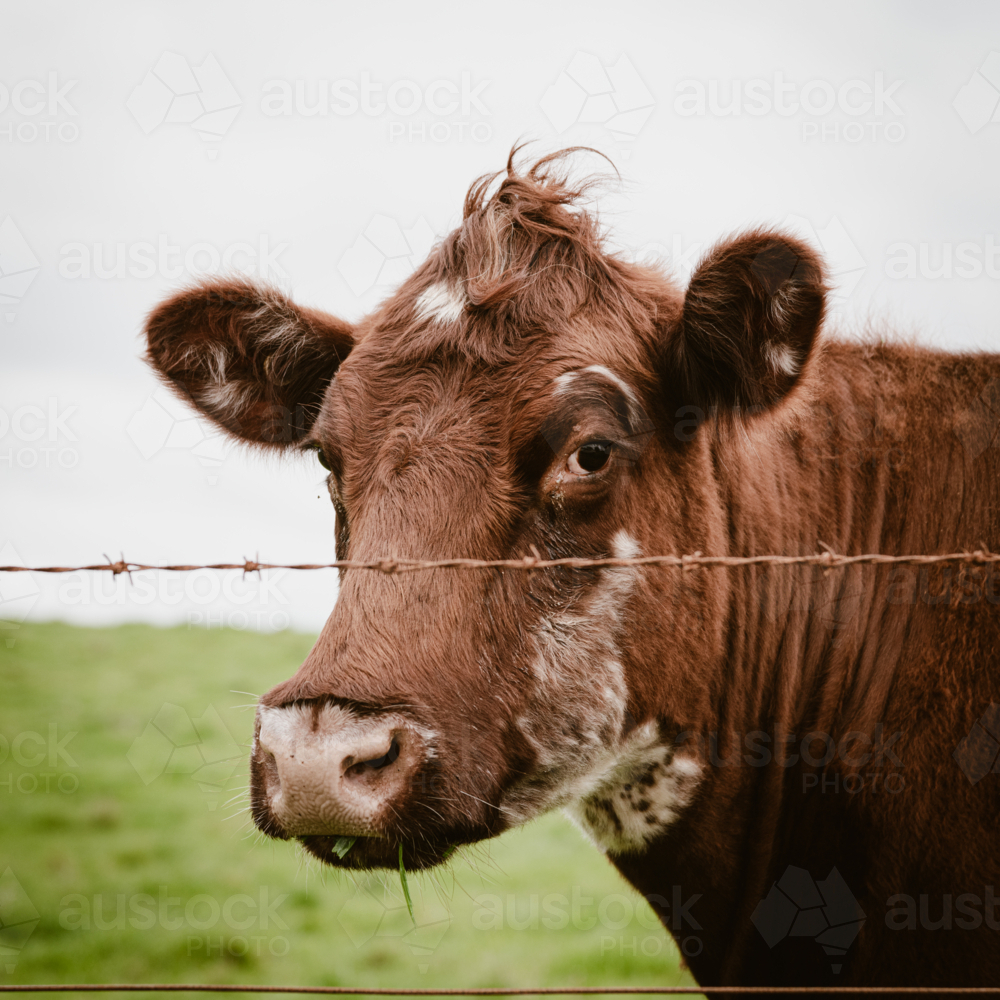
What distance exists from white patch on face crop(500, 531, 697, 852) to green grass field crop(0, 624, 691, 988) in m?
0.32

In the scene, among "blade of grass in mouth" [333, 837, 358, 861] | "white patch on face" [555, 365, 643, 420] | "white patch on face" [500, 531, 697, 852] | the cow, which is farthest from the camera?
"white patch on face" [555, 365, 643, 420]

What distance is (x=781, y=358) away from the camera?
2674 mm

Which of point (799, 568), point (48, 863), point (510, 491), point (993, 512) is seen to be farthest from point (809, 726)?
point (48, 863)

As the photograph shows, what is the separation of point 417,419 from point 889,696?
172 cm

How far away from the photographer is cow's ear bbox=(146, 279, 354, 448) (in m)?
3.45

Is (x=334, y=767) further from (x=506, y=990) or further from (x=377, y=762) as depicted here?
(x=506, y=990)

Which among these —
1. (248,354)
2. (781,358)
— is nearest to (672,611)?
(781,358)

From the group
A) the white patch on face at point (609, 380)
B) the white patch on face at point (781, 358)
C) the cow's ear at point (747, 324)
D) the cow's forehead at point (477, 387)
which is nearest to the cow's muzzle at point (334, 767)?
the cow's forehead at point (477, 387)

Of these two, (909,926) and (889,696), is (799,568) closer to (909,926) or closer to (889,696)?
Result: (889,696)

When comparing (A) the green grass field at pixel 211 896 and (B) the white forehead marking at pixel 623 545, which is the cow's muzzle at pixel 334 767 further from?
(B) the white forehead marking at pixel 623 545

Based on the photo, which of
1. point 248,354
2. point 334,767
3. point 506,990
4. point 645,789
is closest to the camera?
point 506,990

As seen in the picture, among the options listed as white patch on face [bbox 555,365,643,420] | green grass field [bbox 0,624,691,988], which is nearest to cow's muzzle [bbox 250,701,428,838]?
green grass field [bbox 0,624,691,988]

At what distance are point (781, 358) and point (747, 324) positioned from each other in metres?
0.17

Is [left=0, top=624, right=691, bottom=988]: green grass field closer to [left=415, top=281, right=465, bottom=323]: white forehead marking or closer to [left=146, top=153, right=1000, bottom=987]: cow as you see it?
[left=146, top=153, right=1000, bottom=987]: cow
